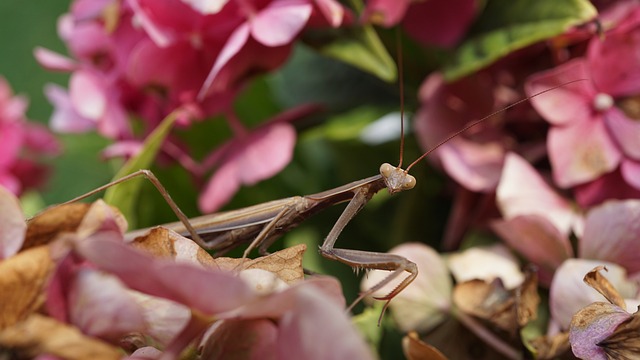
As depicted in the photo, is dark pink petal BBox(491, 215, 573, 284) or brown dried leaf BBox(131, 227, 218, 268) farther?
dark pink petal BBox(491, 215, 573, 284)

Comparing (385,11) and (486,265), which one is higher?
(385,11)

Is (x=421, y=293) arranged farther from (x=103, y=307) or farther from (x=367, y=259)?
(x=103, y=307)

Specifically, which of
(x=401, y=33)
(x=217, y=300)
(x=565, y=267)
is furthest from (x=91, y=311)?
(x=401, y=33)

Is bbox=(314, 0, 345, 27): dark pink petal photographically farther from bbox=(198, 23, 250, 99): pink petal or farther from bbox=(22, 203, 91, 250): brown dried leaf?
bbox=(22, 203, 91, 250): brown dried leaf

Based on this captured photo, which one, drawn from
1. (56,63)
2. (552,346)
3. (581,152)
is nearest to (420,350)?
(552,346)

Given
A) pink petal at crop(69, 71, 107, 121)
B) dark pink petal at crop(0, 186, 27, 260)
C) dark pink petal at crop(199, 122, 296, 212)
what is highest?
dark pink petal at crop(0, 186, 27, 260)

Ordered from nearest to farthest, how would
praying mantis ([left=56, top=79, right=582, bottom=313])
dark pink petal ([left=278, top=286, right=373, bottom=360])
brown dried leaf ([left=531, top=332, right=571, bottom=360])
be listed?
dark pink petal ([left=278, top=286, right=373, bottom=360]) → brown dried leaf ([left=531, top=332, right=571, bottom=360]) → praying mantis ([left=56, top=79, right=582, bottom=313])

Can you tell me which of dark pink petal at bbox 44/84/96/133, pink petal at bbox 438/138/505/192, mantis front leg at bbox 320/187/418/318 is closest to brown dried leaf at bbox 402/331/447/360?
mantis front leg at bbox 320/187/418/318

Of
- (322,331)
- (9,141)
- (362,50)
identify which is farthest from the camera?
(9,141)
